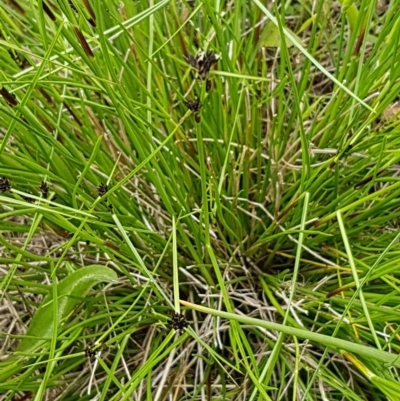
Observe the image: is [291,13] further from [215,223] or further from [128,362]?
[128,362]

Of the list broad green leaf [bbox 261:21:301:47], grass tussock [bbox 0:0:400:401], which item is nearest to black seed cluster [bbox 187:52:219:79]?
grass tussock [bbox 0:0:400:401]

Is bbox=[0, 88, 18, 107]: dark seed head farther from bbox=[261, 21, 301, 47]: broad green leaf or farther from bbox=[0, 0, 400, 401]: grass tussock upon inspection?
bbox=[261, 21, 301, 47]: broad green leaf

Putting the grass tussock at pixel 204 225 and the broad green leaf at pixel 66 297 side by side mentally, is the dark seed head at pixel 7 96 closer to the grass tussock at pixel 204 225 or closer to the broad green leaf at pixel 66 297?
the grass tussock at pixel 204 225

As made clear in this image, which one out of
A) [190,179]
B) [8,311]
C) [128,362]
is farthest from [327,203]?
[8,311]

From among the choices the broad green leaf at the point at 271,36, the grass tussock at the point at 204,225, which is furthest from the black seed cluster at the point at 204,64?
the broad green leaf at the point at 271,36

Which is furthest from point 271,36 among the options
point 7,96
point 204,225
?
point 7,96

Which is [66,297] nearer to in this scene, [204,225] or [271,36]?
[204,225]

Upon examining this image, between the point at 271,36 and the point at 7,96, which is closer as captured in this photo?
the point at 7,96

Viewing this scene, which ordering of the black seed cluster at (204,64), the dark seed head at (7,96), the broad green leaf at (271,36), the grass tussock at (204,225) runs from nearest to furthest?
the black seed cluster at (204,64), the dark seed head at (7,96), the grass tussock at (204,225), the broad green leaf at (271,36)
